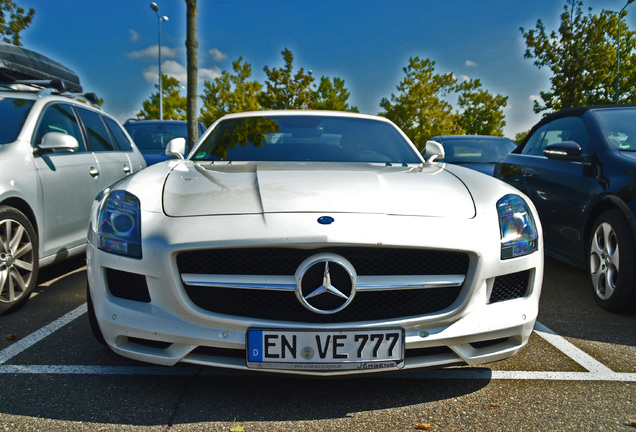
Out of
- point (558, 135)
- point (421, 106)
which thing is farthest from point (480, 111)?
point (558, 135)

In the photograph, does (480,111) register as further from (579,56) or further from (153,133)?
(153,133)

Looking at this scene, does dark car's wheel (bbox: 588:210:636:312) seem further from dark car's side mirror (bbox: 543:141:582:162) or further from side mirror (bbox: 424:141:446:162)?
side mirror (bbox: 424:141:446:162)

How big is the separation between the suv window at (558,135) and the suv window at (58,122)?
14.2 ft

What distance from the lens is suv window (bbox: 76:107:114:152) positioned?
508 centimetres

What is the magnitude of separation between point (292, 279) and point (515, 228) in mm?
1064

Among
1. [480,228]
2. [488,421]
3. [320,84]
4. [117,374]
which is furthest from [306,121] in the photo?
[320,84]

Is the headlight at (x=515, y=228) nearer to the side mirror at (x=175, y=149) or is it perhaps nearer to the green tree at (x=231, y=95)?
the side mirror at (x=175, y=149)

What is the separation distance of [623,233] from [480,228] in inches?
71.8

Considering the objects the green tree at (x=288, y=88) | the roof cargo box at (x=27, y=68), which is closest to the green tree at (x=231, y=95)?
the green tree at (x=288, y=88)

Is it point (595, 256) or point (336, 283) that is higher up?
point (336, 283)

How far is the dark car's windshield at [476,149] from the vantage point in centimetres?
866

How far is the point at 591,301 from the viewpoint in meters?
4.03

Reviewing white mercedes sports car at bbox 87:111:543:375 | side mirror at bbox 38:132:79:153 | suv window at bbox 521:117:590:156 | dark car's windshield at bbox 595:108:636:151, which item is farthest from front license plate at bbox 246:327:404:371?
suv window at bbox 521:117:590:156

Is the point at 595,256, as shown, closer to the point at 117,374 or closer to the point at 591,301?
the point at 591,301
